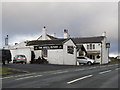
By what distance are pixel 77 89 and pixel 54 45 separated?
1348 inches

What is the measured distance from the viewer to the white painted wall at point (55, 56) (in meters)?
44.1

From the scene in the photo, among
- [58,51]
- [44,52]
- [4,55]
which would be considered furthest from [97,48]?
[4,55]

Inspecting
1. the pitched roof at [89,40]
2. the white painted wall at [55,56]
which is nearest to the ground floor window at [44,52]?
the white painted wall at [55,56]

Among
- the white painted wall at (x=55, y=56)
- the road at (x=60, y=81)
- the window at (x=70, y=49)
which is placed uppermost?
the window at (x=70, y=49)

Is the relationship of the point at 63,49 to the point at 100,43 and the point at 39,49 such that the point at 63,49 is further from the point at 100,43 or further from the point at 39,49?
the point at 100,43

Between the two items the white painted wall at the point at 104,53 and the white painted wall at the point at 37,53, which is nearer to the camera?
the white painted wall at the point at 37,53

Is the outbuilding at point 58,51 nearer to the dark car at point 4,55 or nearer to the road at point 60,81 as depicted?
the dark car at point 4,55

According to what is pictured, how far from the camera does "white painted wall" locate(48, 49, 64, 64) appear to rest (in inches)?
1735

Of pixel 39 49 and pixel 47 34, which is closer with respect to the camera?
pixel 39 49

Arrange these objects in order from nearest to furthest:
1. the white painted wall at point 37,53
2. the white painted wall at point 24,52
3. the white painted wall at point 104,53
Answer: the white painted wall at point 37,53 → the white painted wall at point 24,52 → the white painted wall at point 104,53

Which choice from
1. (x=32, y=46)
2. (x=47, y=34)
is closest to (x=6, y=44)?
(x=47, y=34)

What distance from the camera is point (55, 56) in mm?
44250

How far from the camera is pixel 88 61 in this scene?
51375 mm

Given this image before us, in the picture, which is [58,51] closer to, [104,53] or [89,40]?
[104,53]
